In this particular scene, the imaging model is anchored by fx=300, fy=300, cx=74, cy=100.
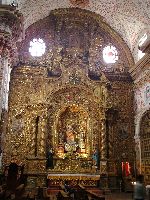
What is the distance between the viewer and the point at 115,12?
19281mm

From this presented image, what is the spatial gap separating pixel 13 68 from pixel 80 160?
7.07 metres

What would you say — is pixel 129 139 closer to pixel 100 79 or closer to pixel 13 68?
pixel 100 79

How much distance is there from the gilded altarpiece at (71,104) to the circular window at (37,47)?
302 millimetres

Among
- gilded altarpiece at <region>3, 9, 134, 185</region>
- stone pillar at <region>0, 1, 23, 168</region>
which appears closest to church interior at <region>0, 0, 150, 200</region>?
gilded altarpiece at <region>3, 9, 134, 185</region>

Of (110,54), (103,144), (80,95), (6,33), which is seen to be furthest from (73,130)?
(6,33)

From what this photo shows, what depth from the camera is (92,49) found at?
20.5 meters

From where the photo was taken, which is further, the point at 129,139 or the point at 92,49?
the point at 92,49

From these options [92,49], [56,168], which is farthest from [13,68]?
[56,168]

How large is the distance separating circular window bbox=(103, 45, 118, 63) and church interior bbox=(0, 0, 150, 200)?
7 centimetres

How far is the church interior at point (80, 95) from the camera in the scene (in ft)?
57.5

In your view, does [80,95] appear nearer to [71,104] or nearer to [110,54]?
[71,104]

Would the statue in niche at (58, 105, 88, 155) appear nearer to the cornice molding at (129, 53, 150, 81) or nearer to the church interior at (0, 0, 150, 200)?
the church interior at (0, 0, 150, 200)

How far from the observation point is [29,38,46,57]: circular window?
20016 millimetres

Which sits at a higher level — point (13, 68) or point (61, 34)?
point (61, 34)
